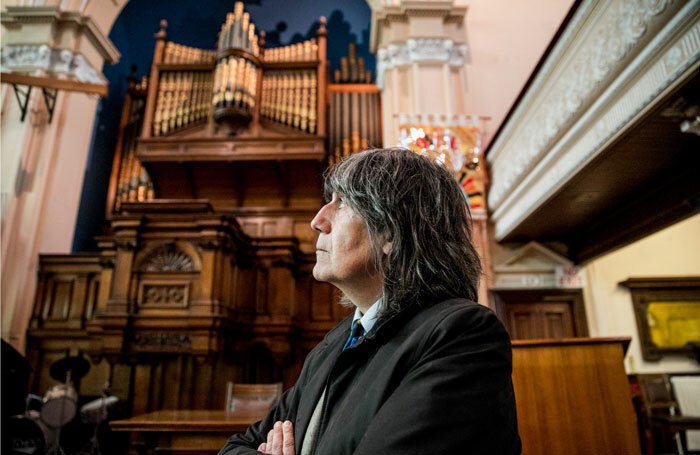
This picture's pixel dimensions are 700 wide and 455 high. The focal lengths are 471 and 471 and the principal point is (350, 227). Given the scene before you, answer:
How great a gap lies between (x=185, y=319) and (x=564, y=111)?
12.3 ft

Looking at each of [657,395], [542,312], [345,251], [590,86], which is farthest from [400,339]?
[657,395]

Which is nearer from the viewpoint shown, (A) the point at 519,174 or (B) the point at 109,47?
(A) the point at 519,174

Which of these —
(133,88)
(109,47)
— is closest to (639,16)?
(109,47)

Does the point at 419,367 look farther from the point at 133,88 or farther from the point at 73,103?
the point at 133,88

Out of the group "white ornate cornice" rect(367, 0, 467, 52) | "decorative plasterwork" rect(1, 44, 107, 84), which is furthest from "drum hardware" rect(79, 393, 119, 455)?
"white ornate cornice" rect(367, 0, 467, 52)

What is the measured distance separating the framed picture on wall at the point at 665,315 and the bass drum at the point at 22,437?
641 centimetres

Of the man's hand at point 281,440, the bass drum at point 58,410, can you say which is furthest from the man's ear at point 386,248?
the bass drum at point 58,410

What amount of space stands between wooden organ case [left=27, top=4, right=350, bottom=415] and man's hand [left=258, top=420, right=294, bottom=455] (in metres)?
3.59

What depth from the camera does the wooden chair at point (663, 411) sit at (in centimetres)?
521

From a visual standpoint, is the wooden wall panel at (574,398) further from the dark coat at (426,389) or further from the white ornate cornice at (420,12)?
the white ornate cornice at (420,12)

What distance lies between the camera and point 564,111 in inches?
139

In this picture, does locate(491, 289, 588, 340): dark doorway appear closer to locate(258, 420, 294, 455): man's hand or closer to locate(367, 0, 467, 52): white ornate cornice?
locate(367, 0, 467, 52): white ornate cornice

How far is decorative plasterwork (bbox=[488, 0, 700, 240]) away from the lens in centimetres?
239

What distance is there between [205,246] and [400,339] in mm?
4208
